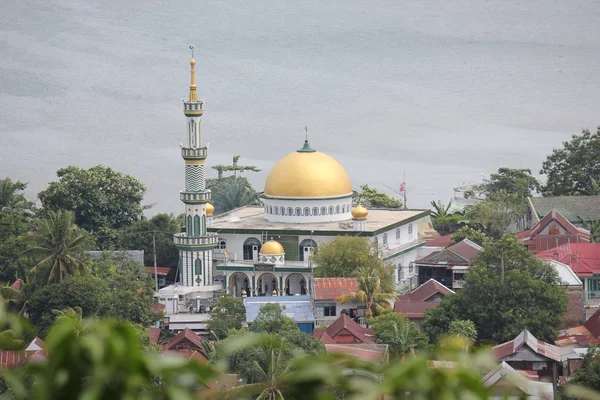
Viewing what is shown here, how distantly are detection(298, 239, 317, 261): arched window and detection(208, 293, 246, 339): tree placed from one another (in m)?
6.25

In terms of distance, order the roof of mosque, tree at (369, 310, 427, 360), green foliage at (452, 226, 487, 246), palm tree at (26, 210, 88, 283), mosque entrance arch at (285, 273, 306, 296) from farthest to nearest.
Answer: green foliage at (452, 226, 487, 246), the roof of mosque, mosque entrance arch at (285, 273, 306, 296), palm tree at (26, 210, 88, 283), tree at (369, 310, 427, 360)

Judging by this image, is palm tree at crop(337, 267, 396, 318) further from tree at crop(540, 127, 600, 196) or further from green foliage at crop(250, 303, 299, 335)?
tree at crop(540, 127, 600, 196)

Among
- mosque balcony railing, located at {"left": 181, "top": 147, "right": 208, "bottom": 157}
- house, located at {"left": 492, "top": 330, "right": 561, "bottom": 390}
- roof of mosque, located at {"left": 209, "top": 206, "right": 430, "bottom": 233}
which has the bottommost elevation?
house, located at {"left": 492, "top": 330, "right": 561, "bottom": 390}

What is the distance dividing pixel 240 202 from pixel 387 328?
19.3 metres

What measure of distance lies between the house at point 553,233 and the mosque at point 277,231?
3.12 metres

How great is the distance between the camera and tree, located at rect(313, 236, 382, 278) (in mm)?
32812

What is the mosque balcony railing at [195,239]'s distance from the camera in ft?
117

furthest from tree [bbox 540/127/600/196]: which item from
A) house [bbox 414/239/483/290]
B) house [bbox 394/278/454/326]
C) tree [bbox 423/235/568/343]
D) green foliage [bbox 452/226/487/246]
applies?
tree [bbox 423/235/568/343]

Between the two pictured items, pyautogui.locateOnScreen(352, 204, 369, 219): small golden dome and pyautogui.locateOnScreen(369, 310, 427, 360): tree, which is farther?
pyautogui.locateOnScreen(352, 204, 369, 219): small golden dome

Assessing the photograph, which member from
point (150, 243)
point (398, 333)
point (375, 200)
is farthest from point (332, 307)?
point (375, 200)

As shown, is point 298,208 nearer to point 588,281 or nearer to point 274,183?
point 274,183

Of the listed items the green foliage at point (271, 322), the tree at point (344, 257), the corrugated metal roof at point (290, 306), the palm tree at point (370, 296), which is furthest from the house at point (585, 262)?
the green foliage at point (271, 322)

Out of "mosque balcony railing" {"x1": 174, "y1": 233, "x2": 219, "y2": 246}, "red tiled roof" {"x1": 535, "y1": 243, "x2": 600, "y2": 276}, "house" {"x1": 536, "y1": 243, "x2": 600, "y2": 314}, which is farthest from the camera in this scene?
"mosque balcony railing" {"x1": 174, "y1": 233, "x2": 219, "y2": 246}

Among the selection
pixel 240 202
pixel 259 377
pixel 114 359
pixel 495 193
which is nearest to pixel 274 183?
pixel 240 202
